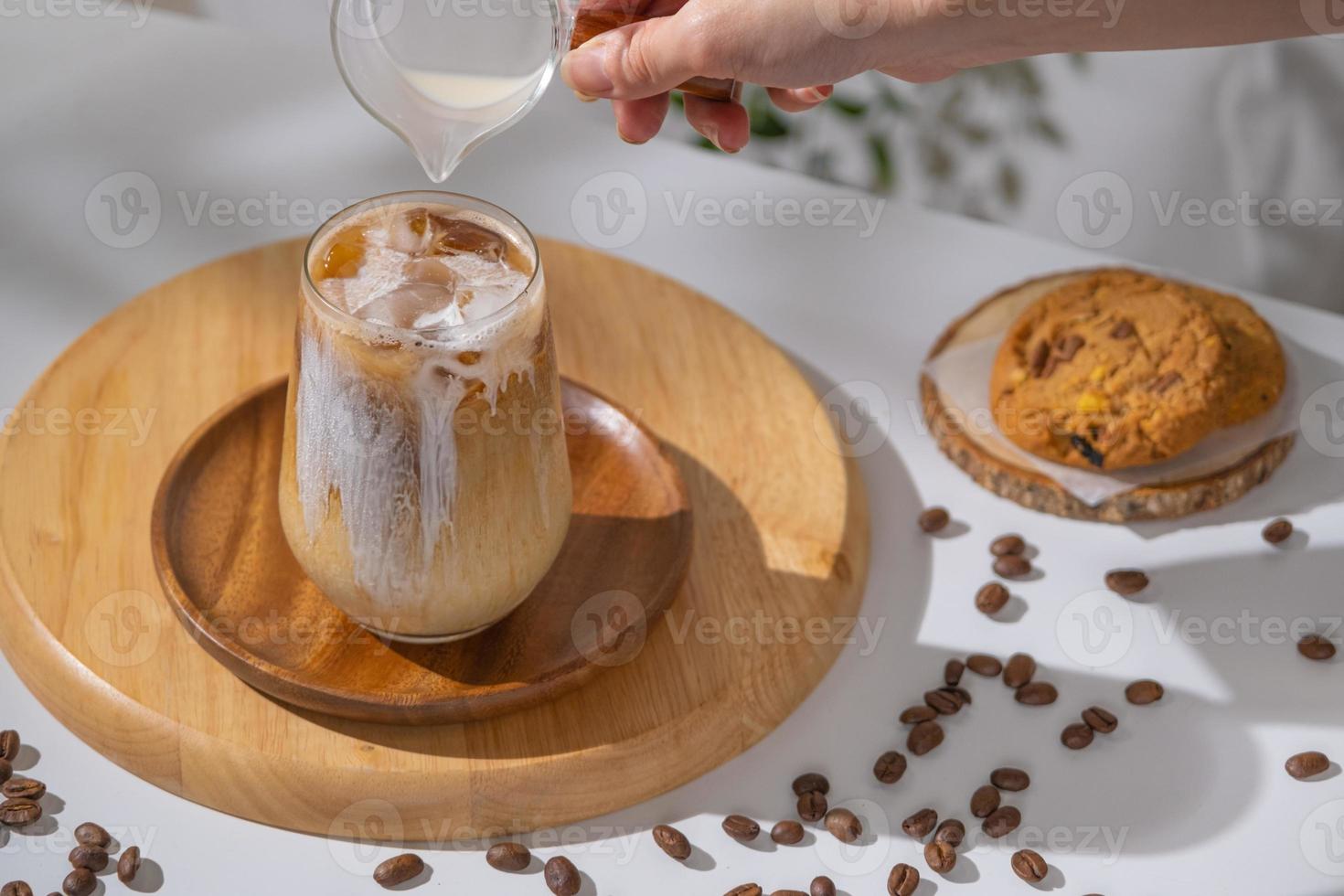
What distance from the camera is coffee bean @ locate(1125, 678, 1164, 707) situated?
134 centimetres

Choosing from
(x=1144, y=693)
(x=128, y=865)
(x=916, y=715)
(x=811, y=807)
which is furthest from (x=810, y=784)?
(x=128, y=865)

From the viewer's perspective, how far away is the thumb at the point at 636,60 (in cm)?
116

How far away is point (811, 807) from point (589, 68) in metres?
0.66

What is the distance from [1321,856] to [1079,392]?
1.71 feet

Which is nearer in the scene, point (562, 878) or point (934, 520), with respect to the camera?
point (562, 878)

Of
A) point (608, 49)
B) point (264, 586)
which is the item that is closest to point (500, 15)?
point (608, 49)

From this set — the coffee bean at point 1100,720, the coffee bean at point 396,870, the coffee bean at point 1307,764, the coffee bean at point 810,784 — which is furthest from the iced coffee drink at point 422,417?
the coffee bean at point 1307,764

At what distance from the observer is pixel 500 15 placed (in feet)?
3.91

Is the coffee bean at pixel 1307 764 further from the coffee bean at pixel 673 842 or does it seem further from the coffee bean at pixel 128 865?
the coffee bean at pixel 128 865

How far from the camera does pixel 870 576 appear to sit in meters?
1.45

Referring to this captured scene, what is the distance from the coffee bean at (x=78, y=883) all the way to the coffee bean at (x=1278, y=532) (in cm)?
119

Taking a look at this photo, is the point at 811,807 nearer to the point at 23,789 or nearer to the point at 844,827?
the point at 844,827

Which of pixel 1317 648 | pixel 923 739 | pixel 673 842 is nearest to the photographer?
pixel 673 842

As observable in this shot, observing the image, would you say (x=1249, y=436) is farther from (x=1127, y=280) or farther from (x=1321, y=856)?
(x=1321, y=856)
